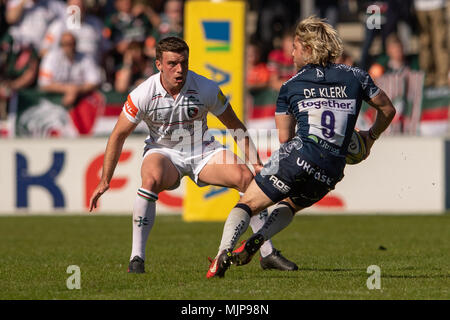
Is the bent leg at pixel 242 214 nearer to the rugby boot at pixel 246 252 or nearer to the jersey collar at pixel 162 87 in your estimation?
the rugby boot at pixel 246 252

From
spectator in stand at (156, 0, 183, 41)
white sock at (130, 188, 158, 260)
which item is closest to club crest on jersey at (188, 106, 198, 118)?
white sock at (130, 188, 158, 260)

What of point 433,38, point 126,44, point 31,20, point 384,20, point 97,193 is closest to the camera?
point 97,193

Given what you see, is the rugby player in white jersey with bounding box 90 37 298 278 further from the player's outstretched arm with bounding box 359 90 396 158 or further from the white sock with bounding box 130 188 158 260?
the player's outstretched arm with bounding box 359 90 396 158

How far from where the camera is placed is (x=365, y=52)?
17.5 m

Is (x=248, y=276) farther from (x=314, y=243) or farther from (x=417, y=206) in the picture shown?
(x=417, y=206)

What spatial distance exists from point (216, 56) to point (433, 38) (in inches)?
242

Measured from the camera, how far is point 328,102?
7387 millimetres

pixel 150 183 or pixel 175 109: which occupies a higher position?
pixel 175 109

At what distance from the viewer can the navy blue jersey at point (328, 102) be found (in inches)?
290

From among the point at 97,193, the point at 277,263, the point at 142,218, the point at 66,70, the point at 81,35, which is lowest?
the point at 277,263

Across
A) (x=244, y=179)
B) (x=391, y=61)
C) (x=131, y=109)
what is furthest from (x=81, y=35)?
(x=244, y=179)

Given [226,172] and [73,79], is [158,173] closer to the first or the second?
[226,172]

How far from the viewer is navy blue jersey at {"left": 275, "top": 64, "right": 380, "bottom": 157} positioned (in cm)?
737
